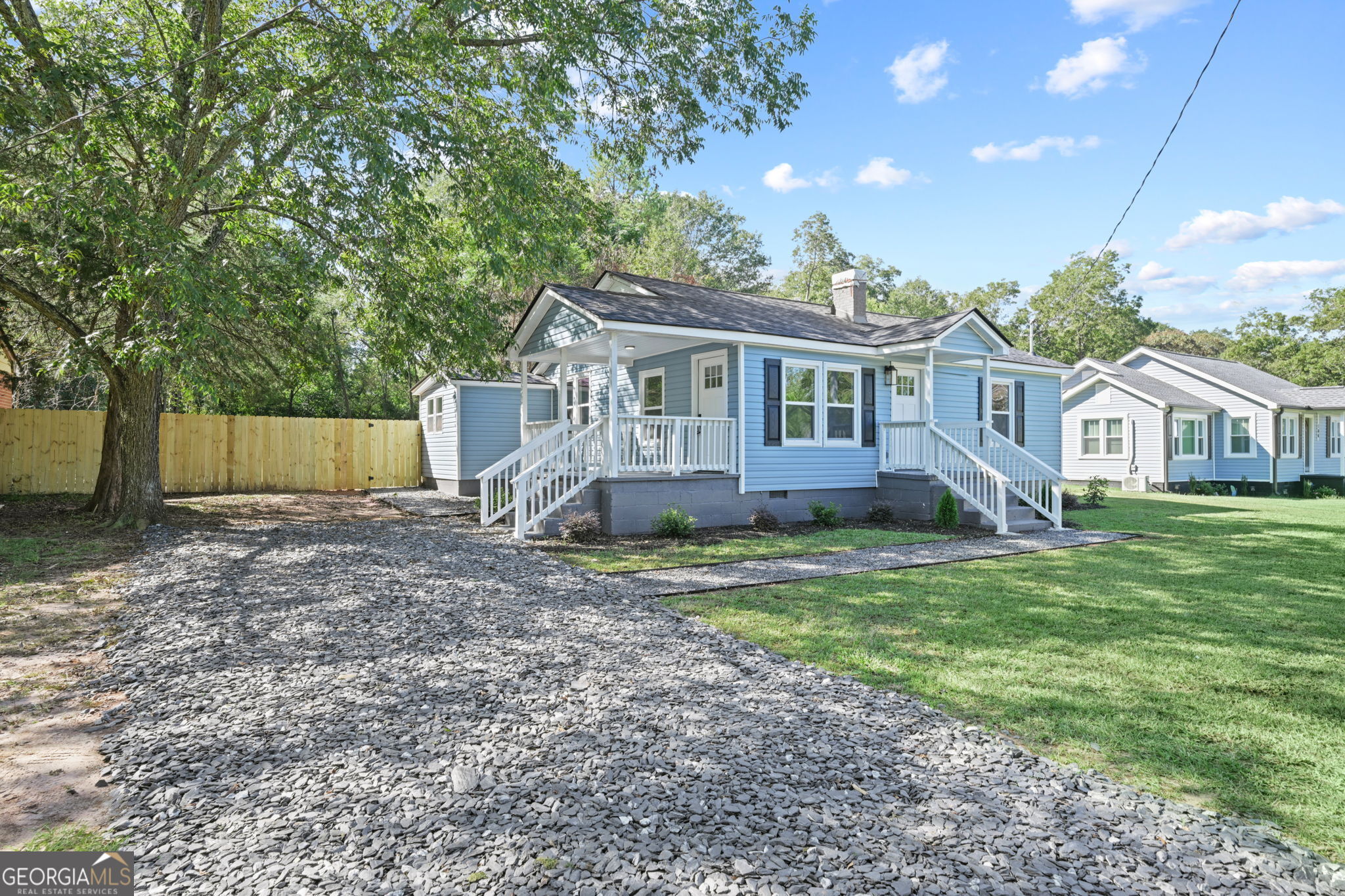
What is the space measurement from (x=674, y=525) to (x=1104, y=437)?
2013 cm

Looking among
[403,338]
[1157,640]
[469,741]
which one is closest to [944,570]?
[1157,640]

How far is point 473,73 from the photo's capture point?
1001 centimetres

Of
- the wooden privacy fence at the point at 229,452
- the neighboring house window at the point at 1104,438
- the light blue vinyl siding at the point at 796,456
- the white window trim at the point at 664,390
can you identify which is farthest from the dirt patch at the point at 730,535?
the neighboring house window at the point at 1104,438

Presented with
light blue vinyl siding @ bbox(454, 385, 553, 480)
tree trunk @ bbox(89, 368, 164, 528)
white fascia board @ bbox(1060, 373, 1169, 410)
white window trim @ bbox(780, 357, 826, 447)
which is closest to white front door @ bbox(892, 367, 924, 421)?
white window trim @ bbox(780, 357, 826, 447)

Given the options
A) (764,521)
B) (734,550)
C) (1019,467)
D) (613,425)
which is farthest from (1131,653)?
(1019,467)

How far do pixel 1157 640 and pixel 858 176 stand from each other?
2250cm

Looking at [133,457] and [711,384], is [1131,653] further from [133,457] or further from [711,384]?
[133,457]

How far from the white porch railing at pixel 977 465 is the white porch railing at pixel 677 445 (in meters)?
3.46

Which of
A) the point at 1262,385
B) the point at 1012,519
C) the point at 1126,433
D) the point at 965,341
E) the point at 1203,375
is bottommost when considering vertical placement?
the point at 1012,519

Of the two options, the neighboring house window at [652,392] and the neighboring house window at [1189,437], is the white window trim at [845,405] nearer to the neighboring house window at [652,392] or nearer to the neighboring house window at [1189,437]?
the neighboring house window at [652,392]

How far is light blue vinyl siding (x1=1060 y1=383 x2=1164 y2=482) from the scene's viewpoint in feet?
72.4

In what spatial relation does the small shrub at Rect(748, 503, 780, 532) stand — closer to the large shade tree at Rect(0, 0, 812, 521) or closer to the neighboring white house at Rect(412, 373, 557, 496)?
the large shade tree at Rect(0, 0, 812, 521)

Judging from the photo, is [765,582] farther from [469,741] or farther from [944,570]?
[469,741]

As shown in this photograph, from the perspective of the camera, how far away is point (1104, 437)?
2356 centimetres
